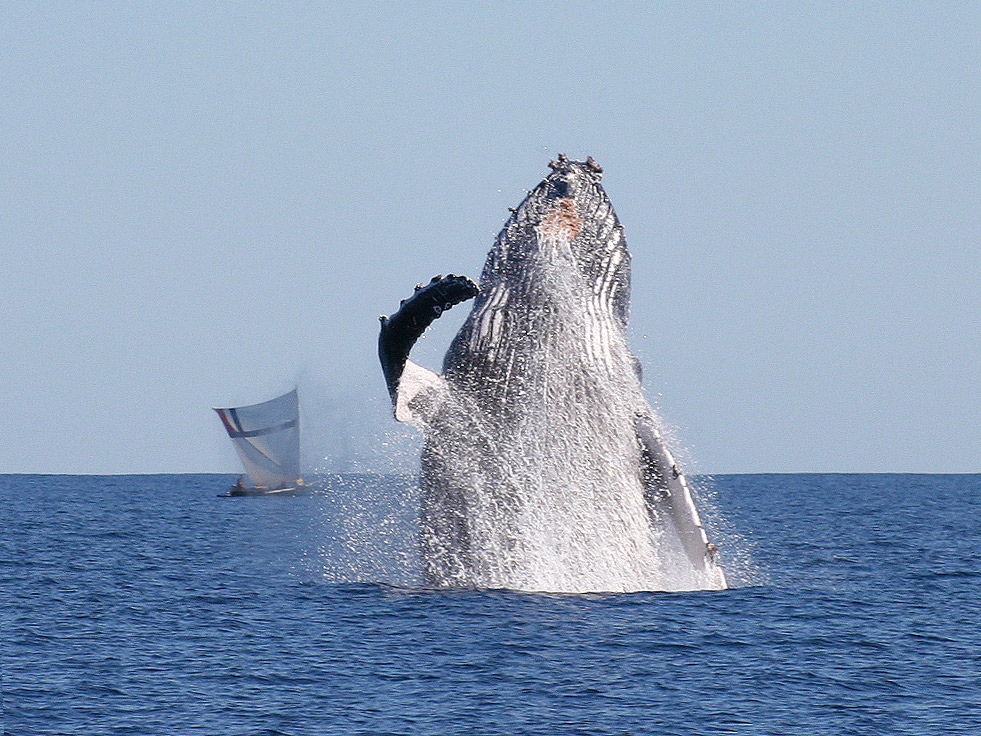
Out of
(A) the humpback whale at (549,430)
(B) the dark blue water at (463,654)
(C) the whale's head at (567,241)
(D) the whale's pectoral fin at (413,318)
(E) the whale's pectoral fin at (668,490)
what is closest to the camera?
(B) the dark blue water at (463,654)

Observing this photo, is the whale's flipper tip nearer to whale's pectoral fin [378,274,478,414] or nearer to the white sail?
whale's pectoral fin [378,274,478,414]

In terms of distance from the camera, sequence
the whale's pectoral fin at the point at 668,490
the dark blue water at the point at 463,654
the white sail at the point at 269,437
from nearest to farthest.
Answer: the dark blue water at the point at 463,654 → the whale's pectoral fin at the point at 668,490 → the white sail at the point at 269,437

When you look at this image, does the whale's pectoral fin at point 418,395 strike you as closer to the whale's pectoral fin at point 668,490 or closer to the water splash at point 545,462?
the water splash at point 545,462

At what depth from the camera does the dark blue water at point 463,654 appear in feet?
58.0

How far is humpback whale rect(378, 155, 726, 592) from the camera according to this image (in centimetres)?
2173

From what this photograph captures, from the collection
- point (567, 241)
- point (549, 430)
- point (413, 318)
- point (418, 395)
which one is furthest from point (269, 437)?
point (413, 318)

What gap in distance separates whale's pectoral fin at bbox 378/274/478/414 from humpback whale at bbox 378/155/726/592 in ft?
3.51

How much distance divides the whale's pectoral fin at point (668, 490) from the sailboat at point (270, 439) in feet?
259

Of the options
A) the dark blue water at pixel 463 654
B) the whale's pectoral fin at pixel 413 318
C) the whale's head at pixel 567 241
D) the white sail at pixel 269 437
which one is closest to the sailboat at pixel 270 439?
the white sail at pixel 269 437

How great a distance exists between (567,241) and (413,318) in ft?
15.5

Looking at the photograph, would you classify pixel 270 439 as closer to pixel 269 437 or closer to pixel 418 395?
pixel 269 437

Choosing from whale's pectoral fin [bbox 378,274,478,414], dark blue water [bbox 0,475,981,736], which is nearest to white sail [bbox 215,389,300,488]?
dark blue water [bbox 0,475,981,736]

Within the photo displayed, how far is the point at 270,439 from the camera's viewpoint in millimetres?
101250

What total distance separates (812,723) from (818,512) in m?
62.3
